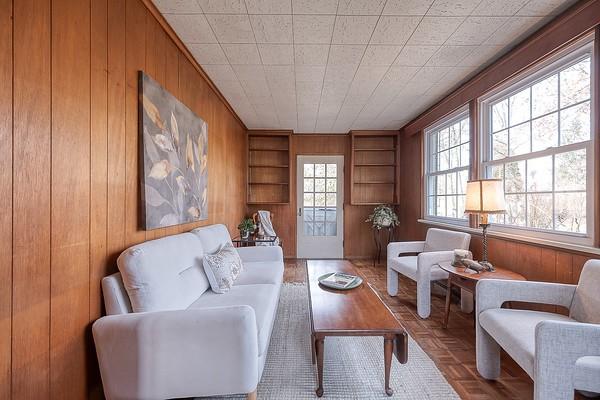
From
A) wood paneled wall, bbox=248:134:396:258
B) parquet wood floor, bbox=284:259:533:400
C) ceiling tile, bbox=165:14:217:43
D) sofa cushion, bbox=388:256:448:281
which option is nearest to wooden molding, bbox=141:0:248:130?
ceiling tile, bbox=165:14:217:43

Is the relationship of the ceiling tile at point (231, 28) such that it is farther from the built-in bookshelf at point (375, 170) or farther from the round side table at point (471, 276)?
the built-in bookshelf at point (375, 170)

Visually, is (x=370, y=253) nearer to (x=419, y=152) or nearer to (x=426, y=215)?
(x=426, y=215)

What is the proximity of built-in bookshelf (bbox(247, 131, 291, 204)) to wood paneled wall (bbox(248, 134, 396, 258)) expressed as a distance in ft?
0.59

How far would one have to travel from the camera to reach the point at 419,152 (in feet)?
14.1

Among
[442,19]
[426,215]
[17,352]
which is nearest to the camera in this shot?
[17,352]

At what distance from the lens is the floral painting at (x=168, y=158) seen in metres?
1.74

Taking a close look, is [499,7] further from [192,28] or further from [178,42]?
[178,42]

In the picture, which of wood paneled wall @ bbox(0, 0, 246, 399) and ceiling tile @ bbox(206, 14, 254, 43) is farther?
ceiling tile @ bbox(206, 14, 254, 43)

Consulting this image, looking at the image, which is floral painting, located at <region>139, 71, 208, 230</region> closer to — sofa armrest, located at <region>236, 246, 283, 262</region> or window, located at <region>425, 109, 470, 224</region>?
sofa armrest, located at <region>236, 246, 283, 262</region>

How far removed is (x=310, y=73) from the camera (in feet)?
8.92

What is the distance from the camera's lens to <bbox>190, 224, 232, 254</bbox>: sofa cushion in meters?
2.35

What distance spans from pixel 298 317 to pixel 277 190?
2954 mm

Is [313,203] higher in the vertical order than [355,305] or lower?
higher

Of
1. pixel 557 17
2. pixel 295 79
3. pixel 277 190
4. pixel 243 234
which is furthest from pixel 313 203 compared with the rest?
pixel 557 17
